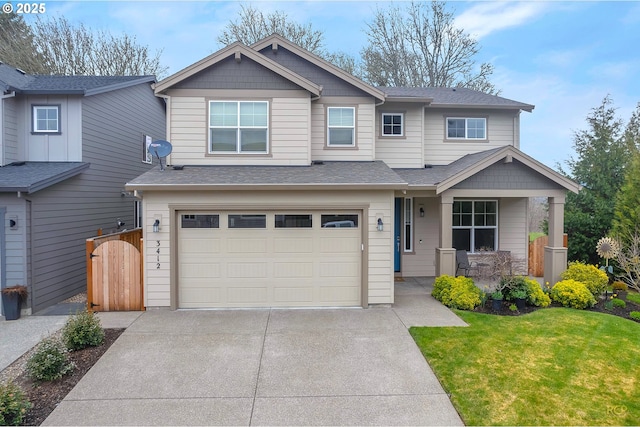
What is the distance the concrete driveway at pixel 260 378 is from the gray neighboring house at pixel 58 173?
340 cm

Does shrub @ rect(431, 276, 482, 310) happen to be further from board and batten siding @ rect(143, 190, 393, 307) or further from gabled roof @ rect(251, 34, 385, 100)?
gabled roof @ rect(251, 34, 385, 100)

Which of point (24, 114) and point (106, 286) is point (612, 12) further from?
point (24, 114)

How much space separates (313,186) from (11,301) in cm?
692

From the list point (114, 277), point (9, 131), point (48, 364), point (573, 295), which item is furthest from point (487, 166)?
point (9, 131)

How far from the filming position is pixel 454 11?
1984 centimetres

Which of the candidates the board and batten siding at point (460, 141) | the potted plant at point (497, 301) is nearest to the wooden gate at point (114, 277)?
the potted plant at point (497, 301)

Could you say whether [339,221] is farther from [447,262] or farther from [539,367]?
[539,367]

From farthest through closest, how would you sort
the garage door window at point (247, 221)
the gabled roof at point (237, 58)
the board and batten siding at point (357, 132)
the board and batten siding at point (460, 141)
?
the board and batten siding at point (460, 141), the board and batten siding at point (357, 132), the gabled roof at point (237, 58), the garage door window at point (247, 221)

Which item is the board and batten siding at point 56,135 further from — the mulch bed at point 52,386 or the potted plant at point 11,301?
the mulch bed at point 52,386

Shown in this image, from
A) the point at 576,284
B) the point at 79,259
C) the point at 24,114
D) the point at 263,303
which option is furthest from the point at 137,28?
the point at 576,284

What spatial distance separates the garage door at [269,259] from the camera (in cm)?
795

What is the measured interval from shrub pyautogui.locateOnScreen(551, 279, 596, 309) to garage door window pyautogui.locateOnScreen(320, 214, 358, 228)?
5.07 m

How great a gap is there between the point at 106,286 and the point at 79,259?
277cm

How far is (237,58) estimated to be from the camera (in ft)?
29.5
